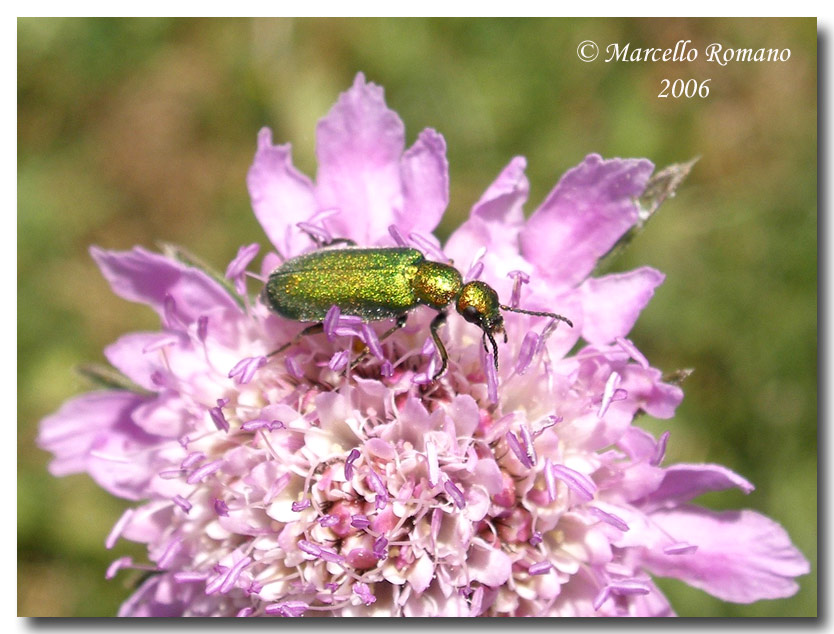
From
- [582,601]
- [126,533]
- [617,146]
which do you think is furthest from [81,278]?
[582,601]

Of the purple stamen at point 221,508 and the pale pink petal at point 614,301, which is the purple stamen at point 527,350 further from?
the purple stamen at point 221,508

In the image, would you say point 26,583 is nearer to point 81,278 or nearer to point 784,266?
point 81,278

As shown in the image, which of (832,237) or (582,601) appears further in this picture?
(832,237)

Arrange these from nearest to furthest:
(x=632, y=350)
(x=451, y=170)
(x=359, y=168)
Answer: (x=632, y=350)
(x=359, y=168)
(x=451, y=170)

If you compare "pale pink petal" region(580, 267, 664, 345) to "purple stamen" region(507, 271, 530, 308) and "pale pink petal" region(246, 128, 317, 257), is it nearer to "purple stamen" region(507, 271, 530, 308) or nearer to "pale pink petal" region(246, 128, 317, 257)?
"purple stamen" region(507, 271, 530, 308)

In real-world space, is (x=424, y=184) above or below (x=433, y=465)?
above

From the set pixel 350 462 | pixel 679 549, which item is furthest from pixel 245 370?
pixel 679 549

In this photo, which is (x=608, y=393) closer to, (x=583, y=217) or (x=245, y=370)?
(x=583, y=217)
